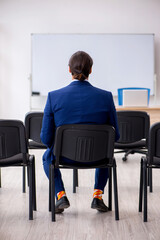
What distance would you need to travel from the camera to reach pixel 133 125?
345 centimetres

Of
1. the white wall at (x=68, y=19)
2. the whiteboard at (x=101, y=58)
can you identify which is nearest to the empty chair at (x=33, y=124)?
the whiteboard at (x=101, y=58)

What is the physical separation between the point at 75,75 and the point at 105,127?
47 centimetres

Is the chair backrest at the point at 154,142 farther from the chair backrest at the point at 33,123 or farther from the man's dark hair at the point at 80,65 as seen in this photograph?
the chair backrest at the point at 33,123

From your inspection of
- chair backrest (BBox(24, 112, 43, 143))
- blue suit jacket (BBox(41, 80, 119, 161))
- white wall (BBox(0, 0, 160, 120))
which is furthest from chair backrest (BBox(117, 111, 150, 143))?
white wall (BBox(0, 0, 160, 120))

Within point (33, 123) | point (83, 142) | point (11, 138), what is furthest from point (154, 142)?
point (33, 123)

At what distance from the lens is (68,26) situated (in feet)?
21.8

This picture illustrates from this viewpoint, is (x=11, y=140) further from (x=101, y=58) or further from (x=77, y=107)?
(x=101, y=58)

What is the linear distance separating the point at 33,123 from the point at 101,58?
3600mm

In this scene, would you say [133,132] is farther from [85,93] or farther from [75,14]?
[75,14]

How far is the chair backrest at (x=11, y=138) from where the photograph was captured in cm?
236

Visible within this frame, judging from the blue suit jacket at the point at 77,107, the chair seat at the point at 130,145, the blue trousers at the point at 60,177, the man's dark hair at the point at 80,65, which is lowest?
the blue trousers at the point at 60,177

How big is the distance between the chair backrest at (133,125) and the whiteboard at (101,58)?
3.27 m

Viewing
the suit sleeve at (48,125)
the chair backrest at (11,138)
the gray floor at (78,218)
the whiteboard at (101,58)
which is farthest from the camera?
the whiteboard at (101,58)

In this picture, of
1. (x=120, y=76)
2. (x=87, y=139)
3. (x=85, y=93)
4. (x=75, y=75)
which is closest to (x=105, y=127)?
(x=87, y=139)
